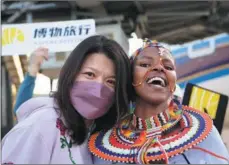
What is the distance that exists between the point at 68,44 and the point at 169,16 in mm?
2271

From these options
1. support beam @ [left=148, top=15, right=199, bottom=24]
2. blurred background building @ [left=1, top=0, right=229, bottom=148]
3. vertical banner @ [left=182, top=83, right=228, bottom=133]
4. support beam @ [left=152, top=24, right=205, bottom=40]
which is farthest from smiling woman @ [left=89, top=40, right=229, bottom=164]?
support beam @ [left=152, top=24, right=205, bottom=40]

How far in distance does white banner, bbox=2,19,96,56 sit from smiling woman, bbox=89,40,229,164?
1395 millimetres

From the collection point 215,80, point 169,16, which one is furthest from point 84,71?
point 169,16

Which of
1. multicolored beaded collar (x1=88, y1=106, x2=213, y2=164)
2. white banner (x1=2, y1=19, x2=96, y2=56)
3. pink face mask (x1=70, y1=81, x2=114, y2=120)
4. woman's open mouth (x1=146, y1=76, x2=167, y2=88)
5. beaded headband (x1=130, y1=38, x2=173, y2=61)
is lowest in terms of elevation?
multicolored beaded collar (x1=88, y1=106, x2=213, y2=164)

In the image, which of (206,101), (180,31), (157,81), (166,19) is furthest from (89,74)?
(180,31)

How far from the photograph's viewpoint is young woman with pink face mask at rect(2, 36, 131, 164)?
1.41 meters

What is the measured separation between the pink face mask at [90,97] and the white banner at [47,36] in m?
1.41

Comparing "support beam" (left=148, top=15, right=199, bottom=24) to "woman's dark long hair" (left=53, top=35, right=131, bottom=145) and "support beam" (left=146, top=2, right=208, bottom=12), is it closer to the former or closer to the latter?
"support beam" (left=146, top=2, right=208, bottom=12)

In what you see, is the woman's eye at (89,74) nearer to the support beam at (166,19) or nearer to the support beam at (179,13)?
the support beam at (179,13)

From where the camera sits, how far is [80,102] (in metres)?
1.53

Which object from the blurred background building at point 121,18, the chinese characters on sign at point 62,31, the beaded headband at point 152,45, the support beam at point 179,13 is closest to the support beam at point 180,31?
the blurred background building at point 121,18

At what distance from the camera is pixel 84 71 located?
1.53 m

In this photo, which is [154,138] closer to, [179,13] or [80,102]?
[80,102]

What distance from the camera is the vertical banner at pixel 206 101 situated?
289cm
